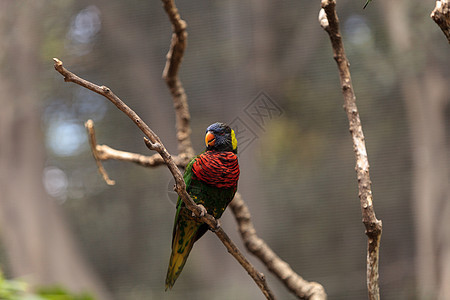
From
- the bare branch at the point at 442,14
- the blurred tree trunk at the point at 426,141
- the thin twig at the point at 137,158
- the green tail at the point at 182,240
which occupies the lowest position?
the green tail at the point at 182,240

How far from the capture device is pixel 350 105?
0.81 metres

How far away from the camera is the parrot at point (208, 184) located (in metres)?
0.95

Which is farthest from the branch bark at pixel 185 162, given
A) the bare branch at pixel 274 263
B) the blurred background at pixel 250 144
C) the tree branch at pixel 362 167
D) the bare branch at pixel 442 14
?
the blurred background at pixel 250 144

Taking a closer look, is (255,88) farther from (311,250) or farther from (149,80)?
(311,250)

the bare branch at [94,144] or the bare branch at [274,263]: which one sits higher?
the bare branch at [94,144]

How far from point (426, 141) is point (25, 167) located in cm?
188

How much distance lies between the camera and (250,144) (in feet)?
5.97

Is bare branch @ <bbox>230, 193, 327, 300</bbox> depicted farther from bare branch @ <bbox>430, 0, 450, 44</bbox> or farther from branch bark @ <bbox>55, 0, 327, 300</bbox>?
bare branch @ <bbox>430, 0, 450, 44</bbox>

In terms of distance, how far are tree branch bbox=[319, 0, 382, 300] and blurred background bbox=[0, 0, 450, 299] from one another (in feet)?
3.31

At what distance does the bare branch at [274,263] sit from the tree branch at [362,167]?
0.79 ft

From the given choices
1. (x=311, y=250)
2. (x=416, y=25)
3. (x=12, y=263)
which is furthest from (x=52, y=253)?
(x=416, y=25)

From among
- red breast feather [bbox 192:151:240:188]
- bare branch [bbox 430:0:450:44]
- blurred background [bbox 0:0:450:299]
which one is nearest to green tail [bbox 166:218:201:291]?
red breast feather [bbox 192:151:240:188]

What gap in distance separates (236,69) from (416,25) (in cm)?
82

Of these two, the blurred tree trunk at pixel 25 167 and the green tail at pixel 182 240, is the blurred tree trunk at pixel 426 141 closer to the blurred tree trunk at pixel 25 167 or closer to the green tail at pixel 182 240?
the green tail at pixel 182 240
